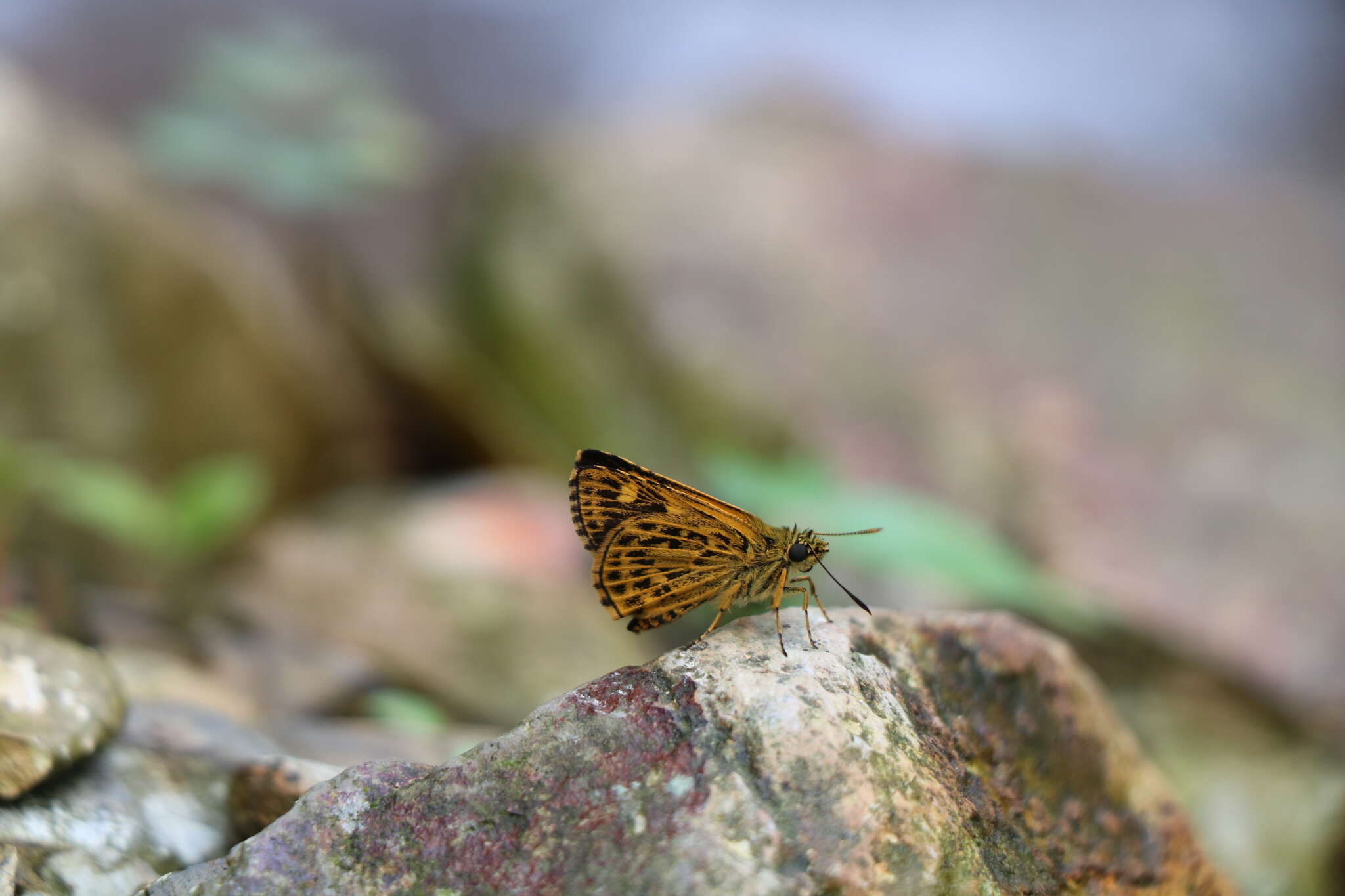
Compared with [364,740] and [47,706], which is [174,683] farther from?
[47,706]

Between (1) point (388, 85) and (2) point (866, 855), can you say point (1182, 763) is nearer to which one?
(2) point (866, 855)

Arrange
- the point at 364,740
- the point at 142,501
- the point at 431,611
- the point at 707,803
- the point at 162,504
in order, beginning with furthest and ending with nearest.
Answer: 1. the point at 431,611
2. the point at 162,504
3. the point at 142,501
4. the point at 364,740
5. the point at 707,803

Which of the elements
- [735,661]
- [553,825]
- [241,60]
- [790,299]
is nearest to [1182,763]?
[790,299]

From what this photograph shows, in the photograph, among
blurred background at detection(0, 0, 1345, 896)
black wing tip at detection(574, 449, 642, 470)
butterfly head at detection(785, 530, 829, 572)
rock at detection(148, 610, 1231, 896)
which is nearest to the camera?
rock at detection(148, 610, 1231, 896)

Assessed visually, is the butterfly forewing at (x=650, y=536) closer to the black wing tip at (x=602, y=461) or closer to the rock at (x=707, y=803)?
the black wing tip at (x=602, y=461)

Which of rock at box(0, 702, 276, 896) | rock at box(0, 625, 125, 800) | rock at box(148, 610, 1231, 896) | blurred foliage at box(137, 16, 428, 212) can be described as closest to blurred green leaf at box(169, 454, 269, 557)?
rock at box(0, 702, 276, 896)

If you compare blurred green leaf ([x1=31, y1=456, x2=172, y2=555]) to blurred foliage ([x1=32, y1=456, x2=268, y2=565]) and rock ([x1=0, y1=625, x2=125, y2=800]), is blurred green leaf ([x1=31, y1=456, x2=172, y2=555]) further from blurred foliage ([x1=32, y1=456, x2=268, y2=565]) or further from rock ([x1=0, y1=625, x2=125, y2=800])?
rock ([x1=0, y1=625, x2=125, y2=800])

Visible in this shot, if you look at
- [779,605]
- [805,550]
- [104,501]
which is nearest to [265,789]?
[779,605]
